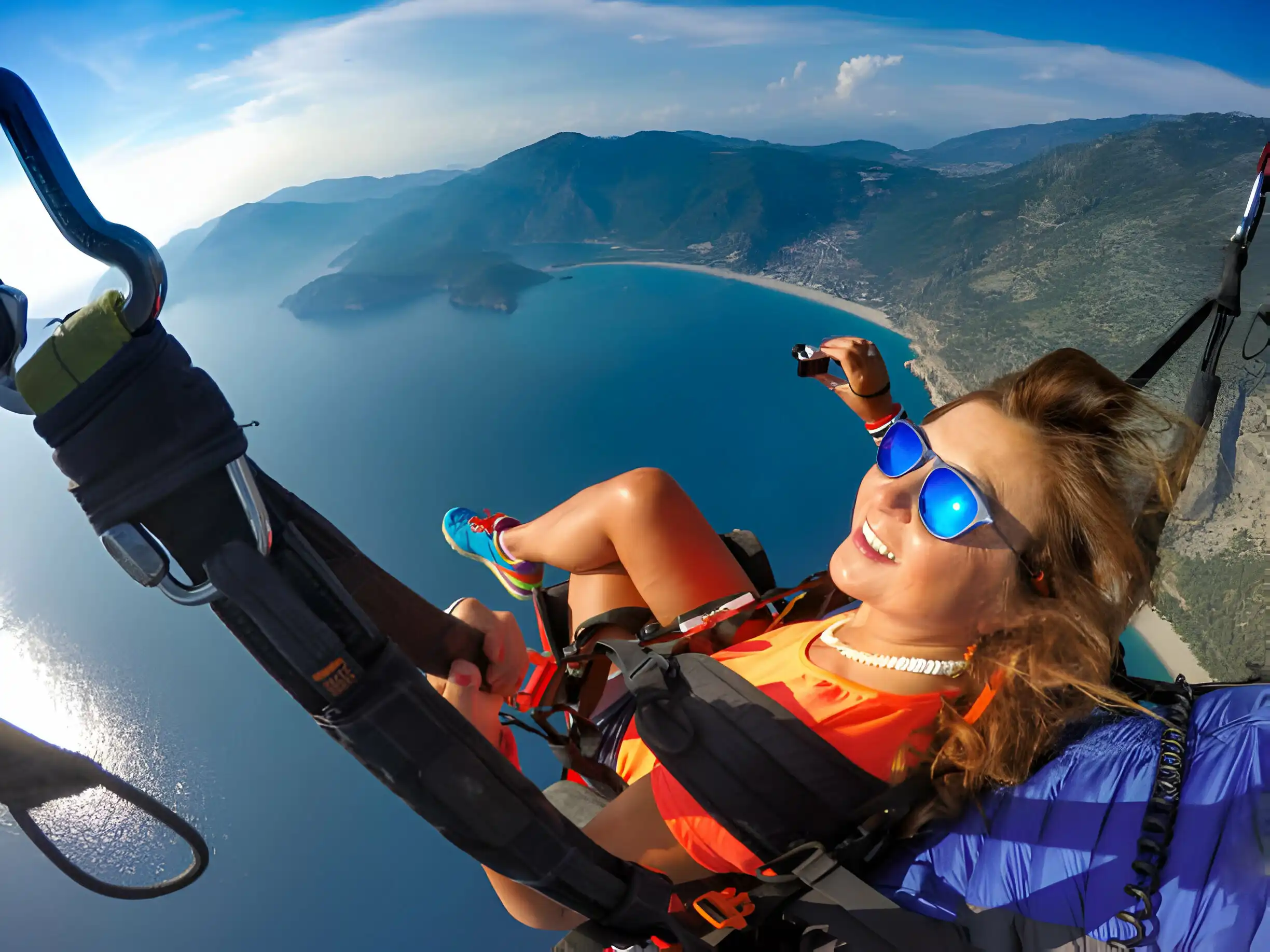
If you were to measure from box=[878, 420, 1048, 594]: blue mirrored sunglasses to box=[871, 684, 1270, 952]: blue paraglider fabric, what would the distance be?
0.21m

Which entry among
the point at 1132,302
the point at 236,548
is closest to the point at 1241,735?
the point at 236,548

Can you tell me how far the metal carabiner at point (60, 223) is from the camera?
390mm

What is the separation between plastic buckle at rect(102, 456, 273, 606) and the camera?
421 millimetres

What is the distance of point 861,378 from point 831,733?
0.61 metres

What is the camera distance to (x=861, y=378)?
4.06 feet

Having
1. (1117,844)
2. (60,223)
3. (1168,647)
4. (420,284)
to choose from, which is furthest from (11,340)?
(420,284)

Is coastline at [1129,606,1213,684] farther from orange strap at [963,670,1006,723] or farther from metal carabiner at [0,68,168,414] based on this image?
metal carabiner at [0,68,168,414]

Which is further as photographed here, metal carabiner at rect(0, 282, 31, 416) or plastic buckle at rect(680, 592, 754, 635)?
plastic buckle at rect(680, 592, 754, 635)

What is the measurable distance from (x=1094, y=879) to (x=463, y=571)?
1.67m

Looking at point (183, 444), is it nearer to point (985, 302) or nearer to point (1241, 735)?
point (1241, 735)

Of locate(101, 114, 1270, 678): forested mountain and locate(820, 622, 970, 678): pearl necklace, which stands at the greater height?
locate(101, 114, 1270, 678): forested mountain

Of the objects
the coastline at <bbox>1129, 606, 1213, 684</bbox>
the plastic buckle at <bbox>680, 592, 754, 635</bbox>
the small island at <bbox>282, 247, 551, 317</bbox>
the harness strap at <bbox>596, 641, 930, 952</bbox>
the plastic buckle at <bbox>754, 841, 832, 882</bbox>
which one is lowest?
the coastline at <bbox>1129, 606, 1213, 684</bbox>

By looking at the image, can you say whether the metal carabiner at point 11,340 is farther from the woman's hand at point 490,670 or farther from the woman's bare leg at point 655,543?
the woman's bare leg at point 655,543

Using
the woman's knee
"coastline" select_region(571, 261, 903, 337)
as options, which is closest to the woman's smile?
the woman's knee
